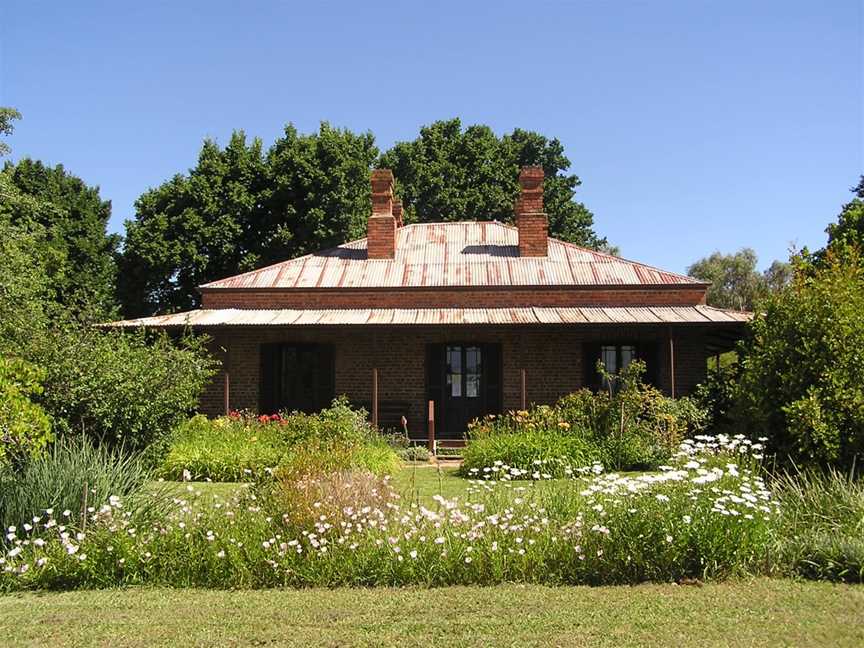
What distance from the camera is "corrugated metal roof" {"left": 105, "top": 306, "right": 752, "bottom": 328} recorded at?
1463 centimetres

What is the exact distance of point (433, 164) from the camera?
3102cm

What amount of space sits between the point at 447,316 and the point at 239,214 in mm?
14596

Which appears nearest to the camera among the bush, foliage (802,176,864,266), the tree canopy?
the bush

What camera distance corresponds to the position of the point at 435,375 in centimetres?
1622

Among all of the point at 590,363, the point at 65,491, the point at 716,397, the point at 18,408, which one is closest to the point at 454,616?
the point at 18,408

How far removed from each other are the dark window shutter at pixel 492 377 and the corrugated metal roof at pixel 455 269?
61.7 inches

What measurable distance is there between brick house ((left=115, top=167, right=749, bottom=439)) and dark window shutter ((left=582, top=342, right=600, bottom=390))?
2cm

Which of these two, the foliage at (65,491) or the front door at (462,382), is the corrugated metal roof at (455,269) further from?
the foliage at (65,491)

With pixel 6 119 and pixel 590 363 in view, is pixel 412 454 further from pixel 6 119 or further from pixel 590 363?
pixel 6 119

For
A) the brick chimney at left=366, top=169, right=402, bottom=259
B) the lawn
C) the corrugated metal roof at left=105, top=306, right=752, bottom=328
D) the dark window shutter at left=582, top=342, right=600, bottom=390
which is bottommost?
the lawn

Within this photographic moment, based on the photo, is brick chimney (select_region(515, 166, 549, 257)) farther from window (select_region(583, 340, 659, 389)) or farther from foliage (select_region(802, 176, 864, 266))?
foliage (select_region(802, 176, 864, 266))

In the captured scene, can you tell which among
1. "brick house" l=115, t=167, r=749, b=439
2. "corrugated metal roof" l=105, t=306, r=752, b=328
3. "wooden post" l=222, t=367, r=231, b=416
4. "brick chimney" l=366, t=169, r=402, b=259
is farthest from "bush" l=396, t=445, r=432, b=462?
"brick chimney" l=366, t=169, r=402, b=259

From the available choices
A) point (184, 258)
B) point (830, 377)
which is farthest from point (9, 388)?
point (184, 258)

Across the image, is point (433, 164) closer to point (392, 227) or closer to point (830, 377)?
point (392, 227)
